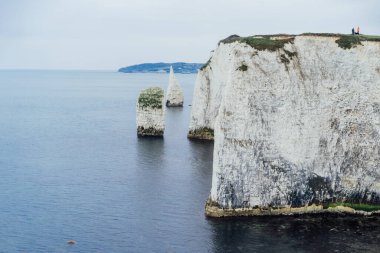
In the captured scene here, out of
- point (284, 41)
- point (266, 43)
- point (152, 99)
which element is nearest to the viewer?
point (266, 43)

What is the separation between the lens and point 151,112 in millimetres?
92125

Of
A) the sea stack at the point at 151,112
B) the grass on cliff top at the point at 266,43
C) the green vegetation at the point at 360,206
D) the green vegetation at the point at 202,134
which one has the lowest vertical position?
the green vegetation at the point at 360,206

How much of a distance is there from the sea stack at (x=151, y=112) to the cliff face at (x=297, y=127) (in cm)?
4027

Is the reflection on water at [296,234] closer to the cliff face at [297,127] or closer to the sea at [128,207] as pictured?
the sea at [128,207]

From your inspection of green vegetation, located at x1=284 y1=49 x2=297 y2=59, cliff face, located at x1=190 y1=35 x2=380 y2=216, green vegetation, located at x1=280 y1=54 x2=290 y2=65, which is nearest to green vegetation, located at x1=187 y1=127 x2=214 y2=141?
cliff face, located at x1=190 y1=35 x2=380 y2=216

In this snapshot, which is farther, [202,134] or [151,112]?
[202,134]

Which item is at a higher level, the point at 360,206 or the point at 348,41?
the point at 348,41

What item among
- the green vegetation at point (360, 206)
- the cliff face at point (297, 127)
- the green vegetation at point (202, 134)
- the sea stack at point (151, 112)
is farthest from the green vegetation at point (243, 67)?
the green vegetation at point (202, 134)

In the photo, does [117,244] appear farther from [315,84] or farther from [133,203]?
[315,84]

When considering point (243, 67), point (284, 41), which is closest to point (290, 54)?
point (284, 41)

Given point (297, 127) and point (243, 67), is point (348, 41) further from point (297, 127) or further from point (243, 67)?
point (243, 67)

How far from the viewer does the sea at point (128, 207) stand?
44750mm

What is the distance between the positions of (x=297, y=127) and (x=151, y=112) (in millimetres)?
44458

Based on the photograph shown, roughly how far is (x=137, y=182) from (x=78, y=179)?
8131 mm
